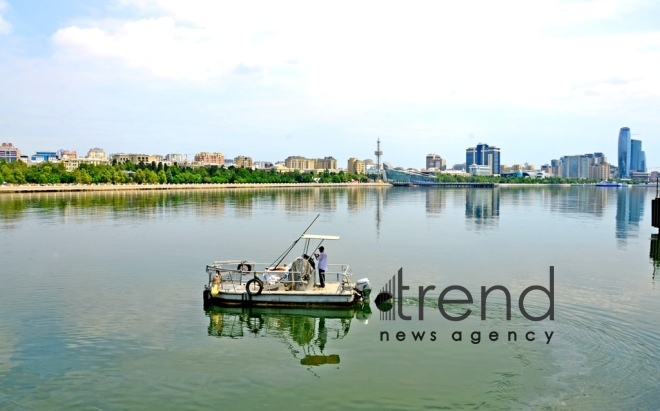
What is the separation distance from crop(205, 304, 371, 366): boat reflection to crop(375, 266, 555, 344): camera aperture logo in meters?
1.00

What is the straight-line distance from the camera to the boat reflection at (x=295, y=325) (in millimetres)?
16922

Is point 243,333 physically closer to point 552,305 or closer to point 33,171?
point 552,305

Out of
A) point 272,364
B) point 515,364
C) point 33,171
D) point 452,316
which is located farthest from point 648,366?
point 33,171

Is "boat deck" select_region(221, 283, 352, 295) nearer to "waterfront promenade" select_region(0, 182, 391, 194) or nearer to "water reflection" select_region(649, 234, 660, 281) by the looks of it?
"water reflection" select_region(649, 234, 660, 281)

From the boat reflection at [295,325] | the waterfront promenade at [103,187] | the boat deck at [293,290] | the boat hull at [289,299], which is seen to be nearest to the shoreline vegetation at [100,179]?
the waterfront promenade at [103,187]

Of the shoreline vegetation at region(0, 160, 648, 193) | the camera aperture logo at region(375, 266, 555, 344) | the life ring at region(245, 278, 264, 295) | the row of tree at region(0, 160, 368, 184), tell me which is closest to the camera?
the camera aperture logo at region(375, 266, 555, 344)

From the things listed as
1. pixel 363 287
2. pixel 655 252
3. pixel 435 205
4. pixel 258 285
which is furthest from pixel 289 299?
pixel 435 205

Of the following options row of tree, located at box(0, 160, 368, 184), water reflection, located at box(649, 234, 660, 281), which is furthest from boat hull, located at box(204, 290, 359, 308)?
row of tree, located at box(0, 160, 368, 184)

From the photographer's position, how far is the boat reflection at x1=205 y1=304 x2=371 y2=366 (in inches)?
666

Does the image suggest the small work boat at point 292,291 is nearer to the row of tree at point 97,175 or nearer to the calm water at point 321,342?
the calm water at point 321,342

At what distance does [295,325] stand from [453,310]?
18.7ft

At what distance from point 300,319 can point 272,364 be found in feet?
13.9

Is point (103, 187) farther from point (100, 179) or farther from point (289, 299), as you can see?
point (289, 299)

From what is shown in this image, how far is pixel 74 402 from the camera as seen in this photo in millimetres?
12906
